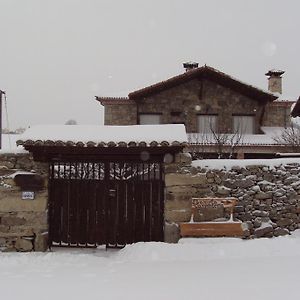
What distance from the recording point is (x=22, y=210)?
319 inches

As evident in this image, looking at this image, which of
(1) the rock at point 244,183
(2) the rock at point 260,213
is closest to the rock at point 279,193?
(2) the rock at point 260,213

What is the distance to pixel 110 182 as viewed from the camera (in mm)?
8266

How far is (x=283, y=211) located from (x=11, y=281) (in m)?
5.45

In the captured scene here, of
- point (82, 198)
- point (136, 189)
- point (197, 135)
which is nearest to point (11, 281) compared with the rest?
point (82, 198)

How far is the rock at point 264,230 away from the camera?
8305 mm

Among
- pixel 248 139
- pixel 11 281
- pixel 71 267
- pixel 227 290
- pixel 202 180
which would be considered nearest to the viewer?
pixel 227 290

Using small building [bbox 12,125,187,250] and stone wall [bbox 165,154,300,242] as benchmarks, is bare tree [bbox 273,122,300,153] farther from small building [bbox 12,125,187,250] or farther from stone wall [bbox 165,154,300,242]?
small building [bbox 12,125,187,250]

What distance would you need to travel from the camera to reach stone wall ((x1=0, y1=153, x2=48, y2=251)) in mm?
8086

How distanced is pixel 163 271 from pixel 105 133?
9.70 feet

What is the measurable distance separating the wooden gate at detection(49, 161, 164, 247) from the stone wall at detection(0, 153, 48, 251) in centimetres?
24

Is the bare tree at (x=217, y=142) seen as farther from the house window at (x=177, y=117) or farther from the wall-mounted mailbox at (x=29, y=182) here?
the wall-mounted mailbox at (x=29, y=182)

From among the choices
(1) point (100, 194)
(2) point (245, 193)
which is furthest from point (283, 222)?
(1) point (100, 194)

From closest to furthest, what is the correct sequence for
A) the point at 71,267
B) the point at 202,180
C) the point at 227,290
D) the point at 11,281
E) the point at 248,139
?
1. the point at 227,290
2. the point at 11,281
3. the point at 71,267
4. the point at 202,180
5. the point at 248,139

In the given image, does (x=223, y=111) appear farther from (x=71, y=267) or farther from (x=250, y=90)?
(x=71, y=267)
